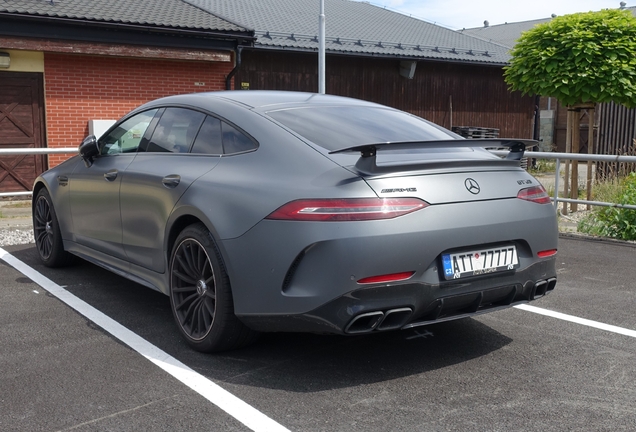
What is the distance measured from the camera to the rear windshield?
165 inches

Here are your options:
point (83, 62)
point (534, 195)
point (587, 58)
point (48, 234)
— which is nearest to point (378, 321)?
point (534, 195)

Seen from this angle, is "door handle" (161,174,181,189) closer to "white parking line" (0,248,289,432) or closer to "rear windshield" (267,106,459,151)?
"rear windshield" (267,106,459,151)

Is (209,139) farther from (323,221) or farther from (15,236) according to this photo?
(15,236)

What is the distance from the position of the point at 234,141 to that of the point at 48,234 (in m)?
2.99

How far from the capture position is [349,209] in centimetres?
362

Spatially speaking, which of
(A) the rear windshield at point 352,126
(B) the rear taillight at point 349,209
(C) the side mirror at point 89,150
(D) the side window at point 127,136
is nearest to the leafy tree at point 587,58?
(A) the rear windshield at point 352,126

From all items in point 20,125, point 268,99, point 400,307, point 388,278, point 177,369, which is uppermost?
point 268,99

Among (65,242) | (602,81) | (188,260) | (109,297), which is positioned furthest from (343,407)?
(602,81)

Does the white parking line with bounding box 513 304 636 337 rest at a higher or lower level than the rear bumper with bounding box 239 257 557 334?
lower

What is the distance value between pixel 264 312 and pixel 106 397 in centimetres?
88

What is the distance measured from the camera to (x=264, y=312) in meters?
3.81

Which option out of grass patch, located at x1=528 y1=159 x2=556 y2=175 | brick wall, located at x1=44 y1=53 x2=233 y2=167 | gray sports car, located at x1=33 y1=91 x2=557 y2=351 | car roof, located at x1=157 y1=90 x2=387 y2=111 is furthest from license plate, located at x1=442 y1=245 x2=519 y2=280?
grass patch, located at x1=528 y1=159 x2=556 y2=175

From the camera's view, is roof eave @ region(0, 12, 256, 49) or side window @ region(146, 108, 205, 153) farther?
roof eave @ region(0, 12, 256, 49)

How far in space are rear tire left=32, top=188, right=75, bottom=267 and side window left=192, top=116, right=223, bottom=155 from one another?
7.65ft
